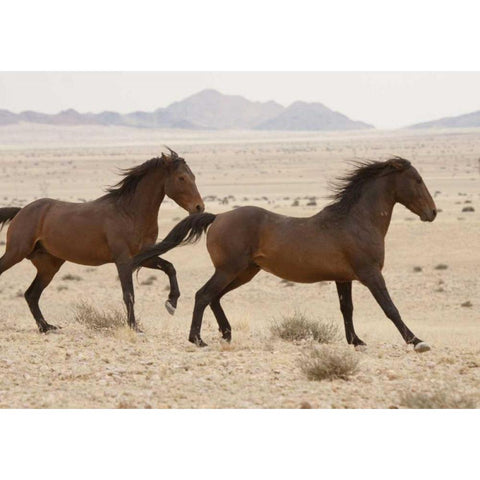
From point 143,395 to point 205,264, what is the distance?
19.0 metres

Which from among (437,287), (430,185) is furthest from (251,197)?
(437,287)

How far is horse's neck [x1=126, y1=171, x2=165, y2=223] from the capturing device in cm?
1230

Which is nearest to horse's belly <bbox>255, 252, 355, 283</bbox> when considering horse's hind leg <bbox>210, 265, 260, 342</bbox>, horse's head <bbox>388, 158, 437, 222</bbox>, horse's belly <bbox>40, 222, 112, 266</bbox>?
horse's hind leg <bbox>210, 265, 260, 342</bbox>

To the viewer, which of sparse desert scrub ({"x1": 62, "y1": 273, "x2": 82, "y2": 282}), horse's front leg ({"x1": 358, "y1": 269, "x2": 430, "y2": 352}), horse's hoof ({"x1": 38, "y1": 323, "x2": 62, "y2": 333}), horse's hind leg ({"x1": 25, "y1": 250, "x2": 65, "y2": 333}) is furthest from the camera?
sparse desert scrub ({"x1": 62, "y1": 273, "x2": 82, "y2": 282})

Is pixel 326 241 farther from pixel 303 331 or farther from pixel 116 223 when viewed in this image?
pixel 116 223

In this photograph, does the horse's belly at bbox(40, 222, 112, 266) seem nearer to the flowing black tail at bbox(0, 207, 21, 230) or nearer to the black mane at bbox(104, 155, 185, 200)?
the black mane at bbox(104, 155, 185, 200)

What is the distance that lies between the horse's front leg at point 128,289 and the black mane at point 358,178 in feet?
8.81

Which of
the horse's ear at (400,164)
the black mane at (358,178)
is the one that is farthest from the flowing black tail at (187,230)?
the horse's ear at (400,164)

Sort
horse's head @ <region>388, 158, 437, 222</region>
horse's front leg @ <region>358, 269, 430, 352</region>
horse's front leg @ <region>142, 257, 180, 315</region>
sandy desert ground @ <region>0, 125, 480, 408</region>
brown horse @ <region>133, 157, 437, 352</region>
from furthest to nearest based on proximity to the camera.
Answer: horse's front leg @ <region>142, 257, 180, 315</region>, horse's head @ <region>388, 158, 437, 222</region>, brown horse @ <region>133, 157, 437, 352</region>, horse's front leg @ <region>358, 269, 430, 352</region>, sandy desert ground @ <region>0, 125, 480, 408</region>

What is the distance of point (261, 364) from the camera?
9.83 meters

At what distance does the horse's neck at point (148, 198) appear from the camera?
12305mm

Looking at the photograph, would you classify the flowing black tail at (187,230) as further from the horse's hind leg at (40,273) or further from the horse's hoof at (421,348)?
the horse's hoof at (421,348)

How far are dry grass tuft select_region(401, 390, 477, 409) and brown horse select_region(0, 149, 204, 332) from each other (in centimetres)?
459

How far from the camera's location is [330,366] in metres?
9.07
